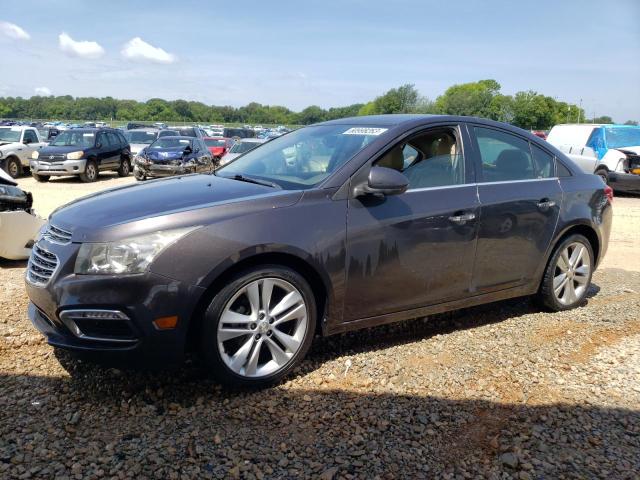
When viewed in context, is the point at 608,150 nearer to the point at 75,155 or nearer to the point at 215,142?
the point at 75,155

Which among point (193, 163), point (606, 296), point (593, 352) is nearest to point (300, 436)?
point (593, 352)

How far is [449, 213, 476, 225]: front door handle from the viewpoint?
400cm

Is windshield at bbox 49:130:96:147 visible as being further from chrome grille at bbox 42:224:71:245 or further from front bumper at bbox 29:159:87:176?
chrome grille at bbox 42:224:71:245

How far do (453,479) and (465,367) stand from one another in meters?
1.26

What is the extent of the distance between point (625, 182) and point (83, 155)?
1593cm

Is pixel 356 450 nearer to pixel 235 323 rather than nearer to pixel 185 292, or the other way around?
pixel 235 323

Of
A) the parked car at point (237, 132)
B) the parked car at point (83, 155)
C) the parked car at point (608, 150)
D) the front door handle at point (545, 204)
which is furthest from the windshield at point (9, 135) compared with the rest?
the front door handle at point (545, 204)

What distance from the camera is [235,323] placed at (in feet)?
10.6

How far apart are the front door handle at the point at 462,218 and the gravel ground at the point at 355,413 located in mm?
921

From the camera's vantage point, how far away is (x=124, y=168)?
2023cm

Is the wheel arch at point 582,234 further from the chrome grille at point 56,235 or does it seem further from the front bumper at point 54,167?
the front bumper at point 54,167

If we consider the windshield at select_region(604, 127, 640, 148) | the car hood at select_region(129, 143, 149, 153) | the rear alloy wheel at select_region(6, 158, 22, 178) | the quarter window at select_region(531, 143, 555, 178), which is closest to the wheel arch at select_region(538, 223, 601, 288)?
the quarter window at select_region(531, 143, 555, 178)

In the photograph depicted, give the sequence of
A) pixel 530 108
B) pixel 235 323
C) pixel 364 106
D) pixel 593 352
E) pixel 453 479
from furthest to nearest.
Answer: pixel 364 106 < pixel 530 108 < pixel 593 352 < pixel 235 323 < pixel 453 479

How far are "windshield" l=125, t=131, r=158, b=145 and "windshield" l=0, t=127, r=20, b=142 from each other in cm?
480
